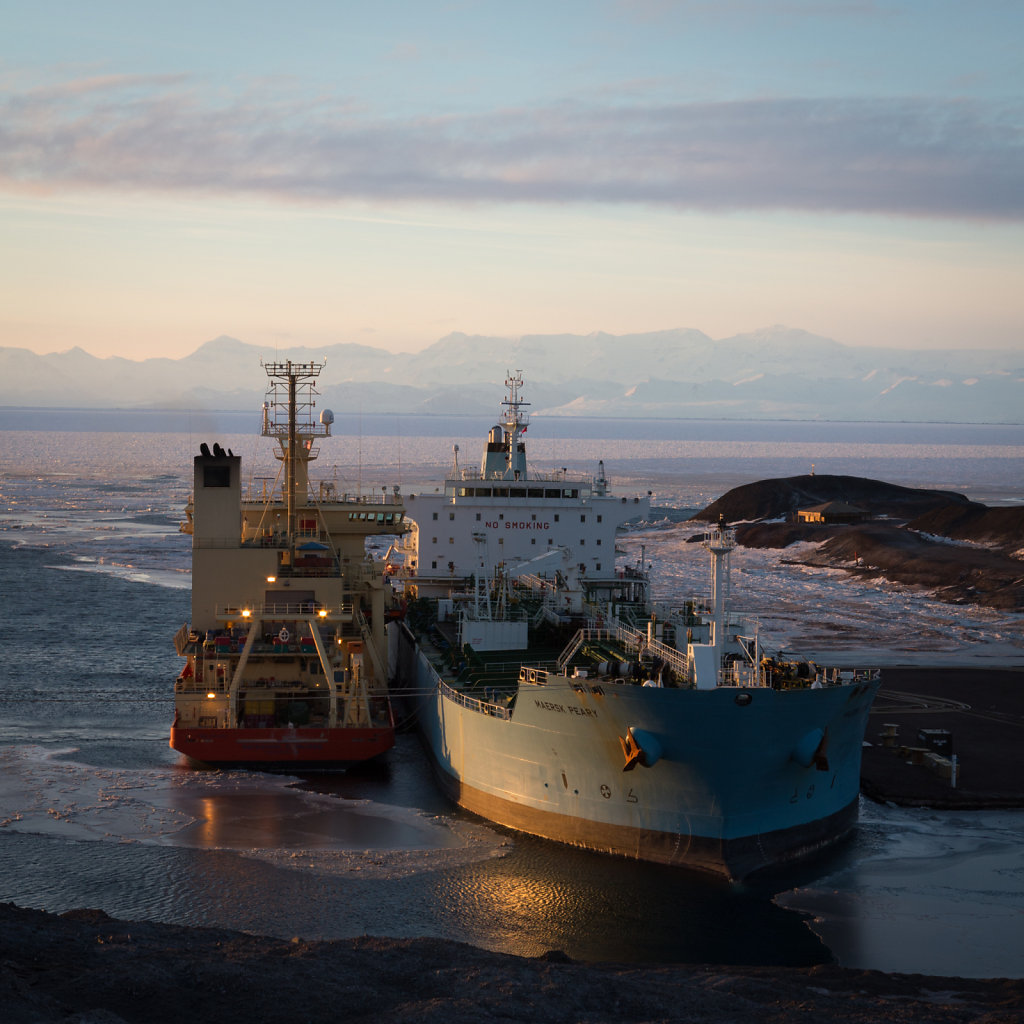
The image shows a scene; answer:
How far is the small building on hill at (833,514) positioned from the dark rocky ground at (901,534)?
102cm

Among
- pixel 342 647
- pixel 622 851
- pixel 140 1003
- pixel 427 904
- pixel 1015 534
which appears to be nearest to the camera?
pixel 140 1003

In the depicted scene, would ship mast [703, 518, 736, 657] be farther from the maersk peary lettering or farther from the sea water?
the maersk peary lettering

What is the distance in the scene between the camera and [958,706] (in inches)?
1291

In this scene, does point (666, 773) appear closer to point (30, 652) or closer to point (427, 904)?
point (427, 904)

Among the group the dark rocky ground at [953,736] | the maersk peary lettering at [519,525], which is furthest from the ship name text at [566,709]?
the maersk peary lettering at [519,525]

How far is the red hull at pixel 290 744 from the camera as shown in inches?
1061

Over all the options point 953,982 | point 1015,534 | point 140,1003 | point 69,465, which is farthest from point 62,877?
point 69,465

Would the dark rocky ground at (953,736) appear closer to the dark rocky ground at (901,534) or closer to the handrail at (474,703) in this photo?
the handrail at (474,703)

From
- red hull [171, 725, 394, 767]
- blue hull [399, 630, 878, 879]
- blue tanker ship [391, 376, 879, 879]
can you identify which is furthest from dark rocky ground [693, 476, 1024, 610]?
blue hull [399, 630, 878, 879]

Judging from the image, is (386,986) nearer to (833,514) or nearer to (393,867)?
(393,867)

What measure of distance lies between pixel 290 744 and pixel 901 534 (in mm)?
57554

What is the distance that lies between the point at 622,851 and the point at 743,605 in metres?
34.7

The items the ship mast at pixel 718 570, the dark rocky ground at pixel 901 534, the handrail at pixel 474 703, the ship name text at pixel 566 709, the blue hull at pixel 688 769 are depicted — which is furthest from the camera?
the dark rocky ground at pixel 901 534

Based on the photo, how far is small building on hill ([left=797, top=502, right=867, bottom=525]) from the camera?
88.8 meters
